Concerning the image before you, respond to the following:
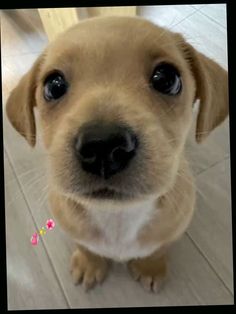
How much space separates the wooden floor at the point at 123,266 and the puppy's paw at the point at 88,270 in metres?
0.03

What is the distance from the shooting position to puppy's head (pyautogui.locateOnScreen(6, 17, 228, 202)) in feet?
3.22

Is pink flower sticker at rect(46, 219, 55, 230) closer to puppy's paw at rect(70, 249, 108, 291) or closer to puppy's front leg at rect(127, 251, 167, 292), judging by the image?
puppy's paw at rect(70, 249, 108, 291)

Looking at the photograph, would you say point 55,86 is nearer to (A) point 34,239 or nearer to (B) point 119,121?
(B) point 119,121

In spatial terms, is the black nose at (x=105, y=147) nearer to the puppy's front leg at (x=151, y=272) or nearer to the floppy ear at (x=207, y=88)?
the floppy ear at (x=207, y=88)

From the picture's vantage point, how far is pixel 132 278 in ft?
5.99

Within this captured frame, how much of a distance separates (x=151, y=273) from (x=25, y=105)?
859mm

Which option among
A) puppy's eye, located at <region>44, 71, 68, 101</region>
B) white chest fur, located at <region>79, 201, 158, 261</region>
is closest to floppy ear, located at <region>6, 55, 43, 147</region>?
puppy's eye, located at <region>44, 71, 68, 101</region>

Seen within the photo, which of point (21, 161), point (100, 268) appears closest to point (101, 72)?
point (100, 268)

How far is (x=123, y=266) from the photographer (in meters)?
1.86

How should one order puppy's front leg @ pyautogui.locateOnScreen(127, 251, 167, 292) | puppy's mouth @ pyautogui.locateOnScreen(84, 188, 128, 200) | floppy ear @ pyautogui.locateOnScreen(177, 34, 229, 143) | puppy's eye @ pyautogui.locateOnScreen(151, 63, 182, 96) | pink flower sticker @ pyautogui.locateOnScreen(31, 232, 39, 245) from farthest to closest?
pink flower sticker @ pyautogui.locateOnScreen(31, 232, 39, 245) → puppy's front leg @ pyautogui.locateOnScreen(127, 251, 167, 292) → floppy ear @ pyautogui.locateOnScreen(177, 34, 229, 143) → puppy's eye @ pyautogui.locateOnScreen(151, 63, 182, 96) → puppy's mouth @ pyautogui.locateOnScreen(84, 188, 128, 200)

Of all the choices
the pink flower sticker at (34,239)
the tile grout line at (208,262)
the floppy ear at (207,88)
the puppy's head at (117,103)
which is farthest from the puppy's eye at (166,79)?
the pink flower sticker at (34,239)

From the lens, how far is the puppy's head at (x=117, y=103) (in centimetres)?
98

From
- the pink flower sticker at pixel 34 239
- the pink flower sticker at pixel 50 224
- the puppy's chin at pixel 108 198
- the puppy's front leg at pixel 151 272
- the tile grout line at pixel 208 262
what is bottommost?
the tile grout line at pixel 208 262

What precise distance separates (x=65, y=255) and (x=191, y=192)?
0.69 m
